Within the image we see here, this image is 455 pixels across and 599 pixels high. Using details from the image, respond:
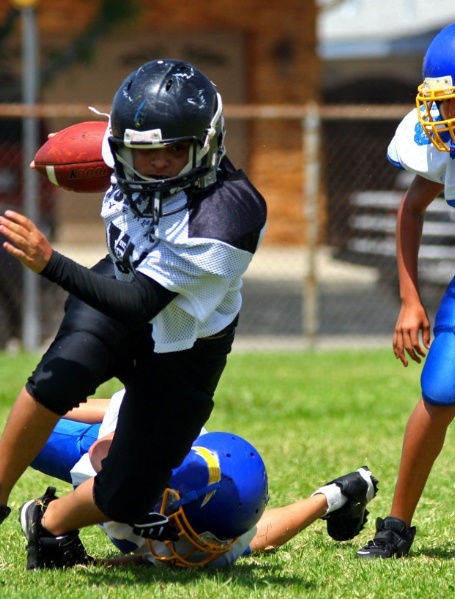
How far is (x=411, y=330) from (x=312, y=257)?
594 cm

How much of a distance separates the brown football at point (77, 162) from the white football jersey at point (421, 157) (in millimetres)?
1011

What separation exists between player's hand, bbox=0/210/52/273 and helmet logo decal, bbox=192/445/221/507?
98 centimetres

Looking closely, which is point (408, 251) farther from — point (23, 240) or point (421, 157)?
point (23, 240)

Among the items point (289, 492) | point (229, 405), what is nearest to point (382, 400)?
point (229, 405)

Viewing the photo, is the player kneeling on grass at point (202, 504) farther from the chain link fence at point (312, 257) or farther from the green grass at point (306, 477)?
the chain link fence at point (312, 257)

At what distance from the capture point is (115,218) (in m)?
3.61

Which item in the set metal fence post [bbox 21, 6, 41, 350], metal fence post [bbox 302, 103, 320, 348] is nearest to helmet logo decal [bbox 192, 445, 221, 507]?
metal fence post [bbox 21, 6, 41, 350]

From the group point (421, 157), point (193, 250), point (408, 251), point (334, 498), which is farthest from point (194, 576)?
point (421, 157)

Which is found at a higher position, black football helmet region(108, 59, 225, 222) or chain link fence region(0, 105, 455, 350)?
black football helmet region(108, 59, 225, 222)

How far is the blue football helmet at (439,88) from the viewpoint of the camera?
378 cm

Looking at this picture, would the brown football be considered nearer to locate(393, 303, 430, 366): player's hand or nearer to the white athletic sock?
locate(393, 303, 430, 366): player's hand

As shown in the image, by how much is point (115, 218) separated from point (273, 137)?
14178 millimetres

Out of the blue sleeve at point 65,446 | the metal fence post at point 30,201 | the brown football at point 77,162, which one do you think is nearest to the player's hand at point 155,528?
the blue sleeve at point 65,446

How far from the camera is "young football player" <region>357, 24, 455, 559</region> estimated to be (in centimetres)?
383
